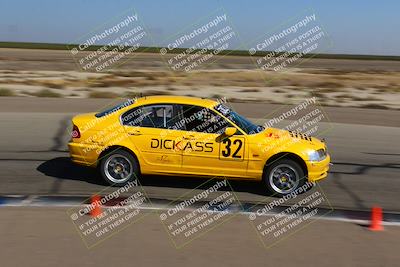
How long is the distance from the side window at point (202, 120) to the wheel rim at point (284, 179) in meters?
1.23

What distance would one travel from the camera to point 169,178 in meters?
10.1

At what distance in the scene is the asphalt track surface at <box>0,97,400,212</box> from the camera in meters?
9.34

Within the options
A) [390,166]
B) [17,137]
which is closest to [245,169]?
[390,166]

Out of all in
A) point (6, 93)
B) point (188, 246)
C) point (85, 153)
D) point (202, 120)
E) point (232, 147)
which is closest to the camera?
point (188, 246)

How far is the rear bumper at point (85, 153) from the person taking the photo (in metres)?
9.44

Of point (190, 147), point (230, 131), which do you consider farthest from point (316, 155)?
point (190, 147)

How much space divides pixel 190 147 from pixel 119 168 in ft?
4.70

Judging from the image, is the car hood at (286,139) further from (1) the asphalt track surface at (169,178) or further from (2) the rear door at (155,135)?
(2) the rear door at (155,135)

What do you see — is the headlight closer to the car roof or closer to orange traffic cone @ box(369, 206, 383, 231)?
orange traffic cone @ box(369, 206, 383, 231)

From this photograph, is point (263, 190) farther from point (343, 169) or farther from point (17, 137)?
point (17, 137)

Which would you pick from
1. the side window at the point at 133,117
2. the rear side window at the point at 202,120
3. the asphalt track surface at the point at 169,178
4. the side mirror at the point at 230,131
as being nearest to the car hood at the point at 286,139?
the side mirror at the point at 230,131

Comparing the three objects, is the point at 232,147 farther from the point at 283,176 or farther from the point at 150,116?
the point at 150,116

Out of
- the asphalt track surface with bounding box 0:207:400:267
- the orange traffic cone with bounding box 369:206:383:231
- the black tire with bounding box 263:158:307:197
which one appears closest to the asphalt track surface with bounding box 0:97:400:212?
the black tire with bounding box 263:158:307:197

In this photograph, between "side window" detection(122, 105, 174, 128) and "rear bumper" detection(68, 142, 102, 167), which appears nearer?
"side window" detection(122, 105, 174, 128)
